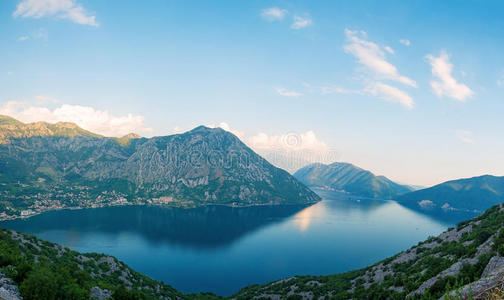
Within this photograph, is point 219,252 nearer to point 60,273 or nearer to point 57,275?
point 60,273

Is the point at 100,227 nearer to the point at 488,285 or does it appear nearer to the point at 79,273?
the point at 79,273

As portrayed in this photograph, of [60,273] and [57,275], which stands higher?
[57,275]

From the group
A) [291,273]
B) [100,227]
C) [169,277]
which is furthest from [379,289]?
[100,227]

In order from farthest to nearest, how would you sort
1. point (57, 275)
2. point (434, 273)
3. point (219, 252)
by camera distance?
point (219, 252) → point (434, 273) → point (57, 275)

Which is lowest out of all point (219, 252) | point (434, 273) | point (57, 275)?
point (219, 252)

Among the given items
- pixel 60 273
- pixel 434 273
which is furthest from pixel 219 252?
pixel 434 273

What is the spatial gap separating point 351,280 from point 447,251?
23.3 meters

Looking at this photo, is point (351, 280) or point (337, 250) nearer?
point (351, 280)

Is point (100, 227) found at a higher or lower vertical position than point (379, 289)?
lower

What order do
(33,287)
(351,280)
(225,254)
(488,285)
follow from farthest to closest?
(225,254)
(351,280)
(33,287)
(488,285)

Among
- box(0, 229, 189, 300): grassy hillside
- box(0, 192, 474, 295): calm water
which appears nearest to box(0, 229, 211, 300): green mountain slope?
box(0, 229, 189, 300): grassy hillside

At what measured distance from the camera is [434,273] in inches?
1340

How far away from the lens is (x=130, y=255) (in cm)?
14525

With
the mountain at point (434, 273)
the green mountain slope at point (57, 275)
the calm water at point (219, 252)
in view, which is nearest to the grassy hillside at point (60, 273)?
the green mountain slope at point (57, 275)
